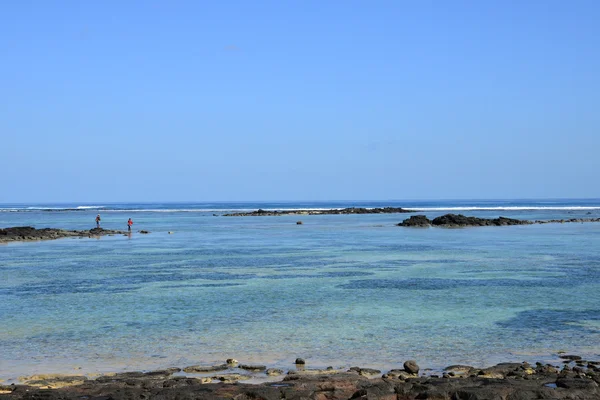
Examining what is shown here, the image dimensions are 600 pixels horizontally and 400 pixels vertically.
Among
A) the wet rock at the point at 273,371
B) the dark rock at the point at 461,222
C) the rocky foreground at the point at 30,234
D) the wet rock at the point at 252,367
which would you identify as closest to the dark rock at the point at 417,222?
the dark rock at the point at 461,222

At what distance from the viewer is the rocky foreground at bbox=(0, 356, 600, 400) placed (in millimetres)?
11609

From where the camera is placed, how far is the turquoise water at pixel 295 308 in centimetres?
1623

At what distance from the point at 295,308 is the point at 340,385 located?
33.7 ft

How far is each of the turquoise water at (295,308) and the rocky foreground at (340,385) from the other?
3.18 ft

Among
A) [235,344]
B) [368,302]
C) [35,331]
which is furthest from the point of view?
[368,302]

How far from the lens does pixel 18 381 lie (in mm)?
13703

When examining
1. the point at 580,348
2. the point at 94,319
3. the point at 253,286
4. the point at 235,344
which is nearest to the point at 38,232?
the point at 253,286

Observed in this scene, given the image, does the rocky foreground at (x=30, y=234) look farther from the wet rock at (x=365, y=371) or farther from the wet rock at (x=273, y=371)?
the wet rock at (x=365, y=371)

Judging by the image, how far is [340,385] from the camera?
40.5 feet

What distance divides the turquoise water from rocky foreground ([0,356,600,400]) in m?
0.97

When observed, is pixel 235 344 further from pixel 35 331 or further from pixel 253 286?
pixel 253 286

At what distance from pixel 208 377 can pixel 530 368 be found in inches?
267

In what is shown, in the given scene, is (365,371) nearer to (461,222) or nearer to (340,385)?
(340,385)

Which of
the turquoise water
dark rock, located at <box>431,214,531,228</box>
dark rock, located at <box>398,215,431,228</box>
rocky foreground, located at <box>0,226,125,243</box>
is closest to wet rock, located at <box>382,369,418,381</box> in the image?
the turquoise water
